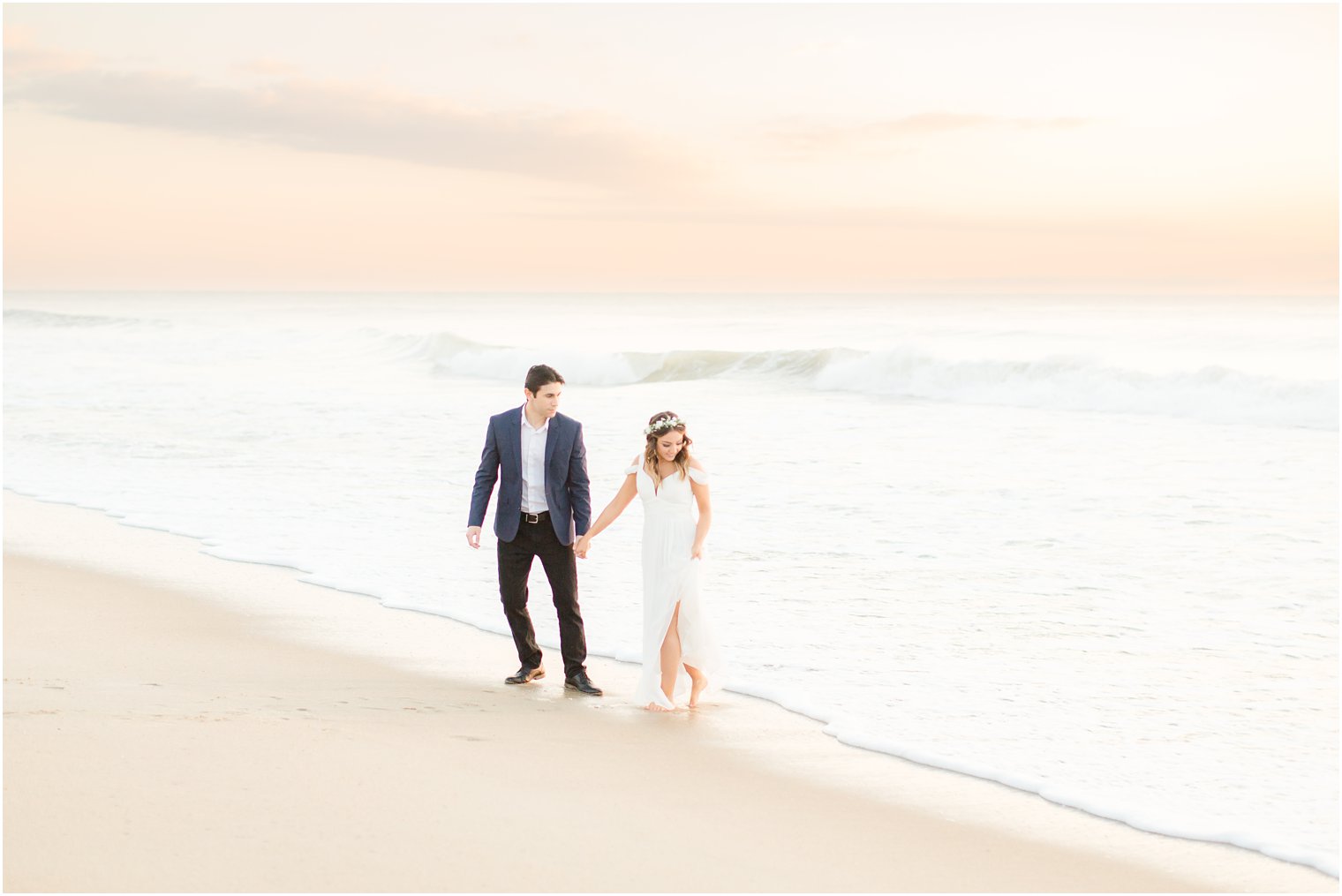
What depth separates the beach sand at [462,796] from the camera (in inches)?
161

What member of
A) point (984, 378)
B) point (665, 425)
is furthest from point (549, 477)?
point (984, 378)

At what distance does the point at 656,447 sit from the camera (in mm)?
5973

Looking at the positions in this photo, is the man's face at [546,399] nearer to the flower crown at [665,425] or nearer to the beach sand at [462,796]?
the flower crown at [665,425]

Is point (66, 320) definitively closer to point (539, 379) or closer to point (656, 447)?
point (539, 379)

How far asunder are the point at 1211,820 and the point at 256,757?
371 centimetres

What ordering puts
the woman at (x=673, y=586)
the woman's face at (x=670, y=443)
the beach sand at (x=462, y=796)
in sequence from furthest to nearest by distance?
the woman at (x=673, y=586)
the woman's face at (x=670, y=443)
the beach sand at (x=462, y=796)

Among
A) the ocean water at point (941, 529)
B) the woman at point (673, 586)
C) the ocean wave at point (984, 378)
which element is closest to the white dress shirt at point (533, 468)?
Answer: the woman at point (673, 586)

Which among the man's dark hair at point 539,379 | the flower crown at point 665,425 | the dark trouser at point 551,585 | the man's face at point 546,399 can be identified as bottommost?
the dark trouser at point 551,585

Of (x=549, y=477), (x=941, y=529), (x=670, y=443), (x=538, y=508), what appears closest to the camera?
(x=670, y=443)

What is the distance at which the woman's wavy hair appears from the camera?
19.4 feet

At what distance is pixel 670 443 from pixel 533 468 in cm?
80

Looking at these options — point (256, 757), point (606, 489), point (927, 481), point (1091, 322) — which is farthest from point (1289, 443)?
point (1091, 322)

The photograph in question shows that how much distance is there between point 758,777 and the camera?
5117 millimetres

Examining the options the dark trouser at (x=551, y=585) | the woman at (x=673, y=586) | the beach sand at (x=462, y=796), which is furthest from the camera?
the dark trouser at (x=551, y=585)
